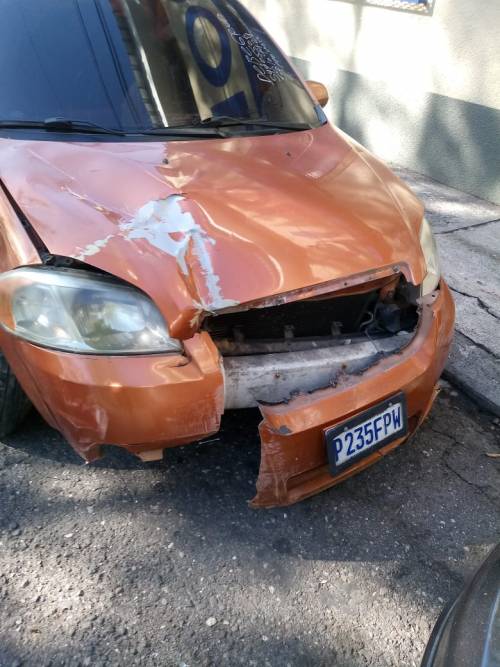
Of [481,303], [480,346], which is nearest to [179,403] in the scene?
[480,346]

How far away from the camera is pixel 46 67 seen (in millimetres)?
2465

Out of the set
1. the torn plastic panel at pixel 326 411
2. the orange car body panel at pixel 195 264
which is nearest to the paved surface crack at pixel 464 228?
the orange car body panel at pixel 195 264

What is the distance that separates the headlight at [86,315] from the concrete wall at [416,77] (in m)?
4.44

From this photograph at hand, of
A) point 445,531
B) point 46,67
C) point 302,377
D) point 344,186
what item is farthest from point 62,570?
point 46,67

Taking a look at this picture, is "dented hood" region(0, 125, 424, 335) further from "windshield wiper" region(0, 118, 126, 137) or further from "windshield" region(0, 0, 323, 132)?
"windshield" region(0, 0, 323, 132)

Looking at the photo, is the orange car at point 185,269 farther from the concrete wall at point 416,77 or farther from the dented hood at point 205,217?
the concrete wall at point 416,77

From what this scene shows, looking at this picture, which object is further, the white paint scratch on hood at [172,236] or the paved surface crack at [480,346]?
the paved surface crack at [480,346]

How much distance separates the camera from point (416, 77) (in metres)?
5.73

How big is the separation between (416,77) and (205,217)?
4590mm

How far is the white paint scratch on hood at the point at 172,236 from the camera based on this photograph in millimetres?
1848

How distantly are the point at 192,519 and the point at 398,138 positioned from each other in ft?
16.6

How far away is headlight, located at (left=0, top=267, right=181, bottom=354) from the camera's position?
185 cm

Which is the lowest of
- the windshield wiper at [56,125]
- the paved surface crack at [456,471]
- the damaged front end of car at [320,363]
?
the paved surface crack at [456,471]

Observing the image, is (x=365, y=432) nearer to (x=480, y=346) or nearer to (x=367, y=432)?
(x=367, y=432)
